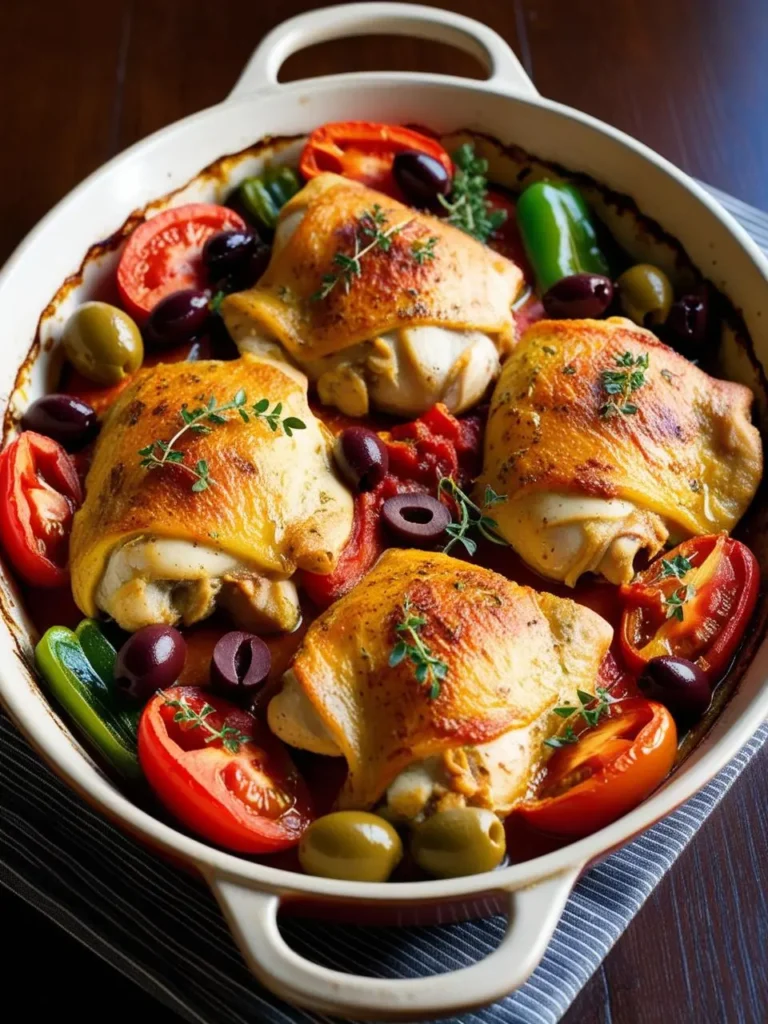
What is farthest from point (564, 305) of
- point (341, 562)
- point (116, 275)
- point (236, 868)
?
point (236, 868)

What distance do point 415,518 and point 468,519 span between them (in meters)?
0.13

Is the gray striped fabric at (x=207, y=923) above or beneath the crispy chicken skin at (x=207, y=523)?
beneath

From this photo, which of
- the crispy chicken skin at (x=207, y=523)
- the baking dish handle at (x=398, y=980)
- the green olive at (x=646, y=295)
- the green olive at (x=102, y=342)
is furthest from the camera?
the green olive at (x=646, y=295)

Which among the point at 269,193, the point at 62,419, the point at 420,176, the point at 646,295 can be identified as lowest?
the point at 62,419

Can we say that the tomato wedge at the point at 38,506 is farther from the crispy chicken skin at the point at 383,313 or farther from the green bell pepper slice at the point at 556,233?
the green bell pepper slice at the point at 556,233

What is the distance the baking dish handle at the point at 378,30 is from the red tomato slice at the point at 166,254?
1.27 ft

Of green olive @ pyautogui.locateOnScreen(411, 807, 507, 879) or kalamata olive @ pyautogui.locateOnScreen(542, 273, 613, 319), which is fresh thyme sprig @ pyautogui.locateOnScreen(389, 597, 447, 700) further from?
kalamata olive @ pyautogui.locateOnScreen(542, 273, 613, 319)

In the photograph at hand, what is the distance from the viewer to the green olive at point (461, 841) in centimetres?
216

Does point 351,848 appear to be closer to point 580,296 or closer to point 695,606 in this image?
point 695,606

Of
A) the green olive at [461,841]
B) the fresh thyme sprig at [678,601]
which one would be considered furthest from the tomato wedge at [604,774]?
the fresh thyme sprig at [678,601]

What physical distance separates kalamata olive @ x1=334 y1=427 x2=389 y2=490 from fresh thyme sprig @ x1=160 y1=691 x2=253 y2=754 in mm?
693

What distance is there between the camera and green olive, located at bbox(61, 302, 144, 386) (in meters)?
3.06

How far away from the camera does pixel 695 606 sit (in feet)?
8.62

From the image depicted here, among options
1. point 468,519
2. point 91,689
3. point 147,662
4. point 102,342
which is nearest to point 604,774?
point 468,519
